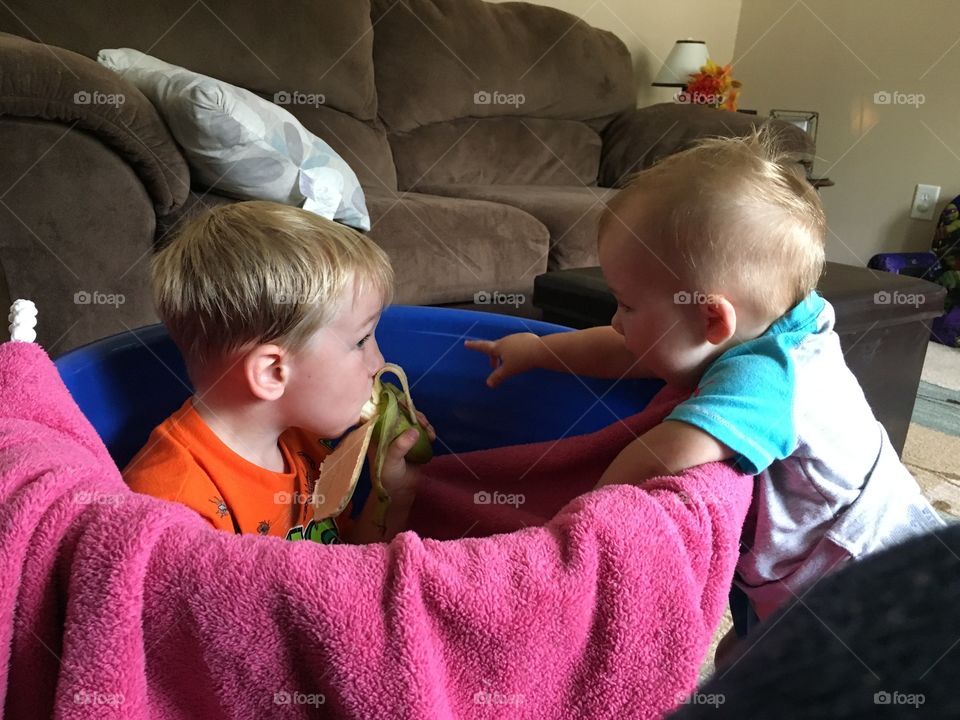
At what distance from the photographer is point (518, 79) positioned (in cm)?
250

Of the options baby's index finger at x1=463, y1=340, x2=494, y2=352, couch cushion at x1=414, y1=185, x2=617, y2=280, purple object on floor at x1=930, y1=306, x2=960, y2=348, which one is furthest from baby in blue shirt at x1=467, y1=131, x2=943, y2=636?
purple object on floor at x1=930, y1=306, x2=960, y2=348

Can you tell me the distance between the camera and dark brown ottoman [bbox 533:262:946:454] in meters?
1.17

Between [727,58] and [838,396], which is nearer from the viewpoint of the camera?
[838,396]

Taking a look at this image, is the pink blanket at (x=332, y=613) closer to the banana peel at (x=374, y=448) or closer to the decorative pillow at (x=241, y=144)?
the banana peel at (x=374, y=448)

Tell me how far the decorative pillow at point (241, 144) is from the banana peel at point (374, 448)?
58 centimetres

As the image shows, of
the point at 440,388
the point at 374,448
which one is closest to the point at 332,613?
the point at 374,448

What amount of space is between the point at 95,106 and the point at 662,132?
6.42 feet

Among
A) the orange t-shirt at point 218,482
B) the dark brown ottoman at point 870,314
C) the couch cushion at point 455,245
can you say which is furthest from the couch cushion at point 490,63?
the orange t-shirt at point 218,482

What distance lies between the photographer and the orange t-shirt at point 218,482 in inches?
28.5

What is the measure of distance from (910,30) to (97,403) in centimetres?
304

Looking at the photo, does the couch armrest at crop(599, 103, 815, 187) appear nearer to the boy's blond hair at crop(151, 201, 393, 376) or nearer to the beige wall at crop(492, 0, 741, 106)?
the beige wall at crop(492, 0, 741, 106)

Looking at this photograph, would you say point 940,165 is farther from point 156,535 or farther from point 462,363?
point 156,535

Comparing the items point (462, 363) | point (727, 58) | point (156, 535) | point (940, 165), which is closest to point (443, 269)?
point (462, 363)

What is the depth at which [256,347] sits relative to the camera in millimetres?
740
